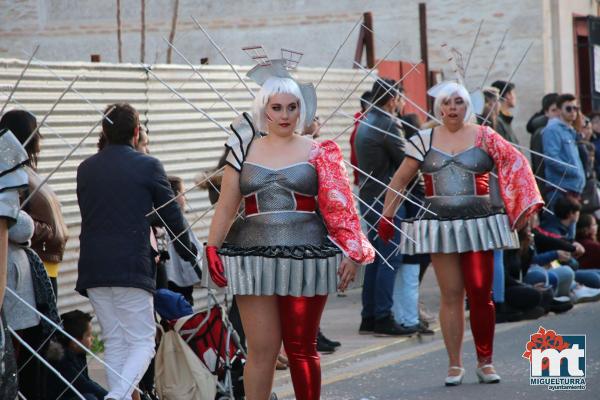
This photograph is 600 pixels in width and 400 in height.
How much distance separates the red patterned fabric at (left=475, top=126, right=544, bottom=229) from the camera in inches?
345

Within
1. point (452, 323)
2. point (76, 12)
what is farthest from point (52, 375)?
point (76, 12)

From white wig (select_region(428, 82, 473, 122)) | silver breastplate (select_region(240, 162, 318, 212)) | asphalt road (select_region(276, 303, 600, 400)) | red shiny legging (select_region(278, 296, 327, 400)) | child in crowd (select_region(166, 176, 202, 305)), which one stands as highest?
white wig (select_region(428, 82, 473, 122))

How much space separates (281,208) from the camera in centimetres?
658

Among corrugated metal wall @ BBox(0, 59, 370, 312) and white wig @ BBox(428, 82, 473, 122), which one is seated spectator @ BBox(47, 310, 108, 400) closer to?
corrugated metal wall @ BBox(0, 59, 370, 312)

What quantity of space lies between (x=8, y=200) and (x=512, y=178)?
430cm

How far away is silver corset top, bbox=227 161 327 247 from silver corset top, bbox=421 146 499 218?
223 cm

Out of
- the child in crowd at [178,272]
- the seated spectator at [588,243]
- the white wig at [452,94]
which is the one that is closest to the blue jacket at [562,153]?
the seated spectator at [588,243]

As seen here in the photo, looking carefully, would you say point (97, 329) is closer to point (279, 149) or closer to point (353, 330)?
point (353, 330)

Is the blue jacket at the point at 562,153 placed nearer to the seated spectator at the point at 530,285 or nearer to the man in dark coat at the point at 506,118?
the man in dark coat at the point at 506,118

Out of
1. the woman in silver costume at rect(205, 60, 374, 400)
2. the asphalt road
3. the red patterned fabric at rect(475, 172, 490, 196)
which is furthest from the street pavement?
the woman in silver costume at rect(205, 60, 374, 400)

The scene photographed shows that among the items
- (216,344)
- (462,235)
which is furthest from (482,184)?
(216,344)

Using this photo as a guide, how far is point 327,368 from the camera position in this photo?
9.81m

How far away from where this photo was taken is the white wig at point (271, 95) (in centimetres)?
673

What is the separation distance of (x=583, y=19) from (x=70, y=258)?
1362cm
